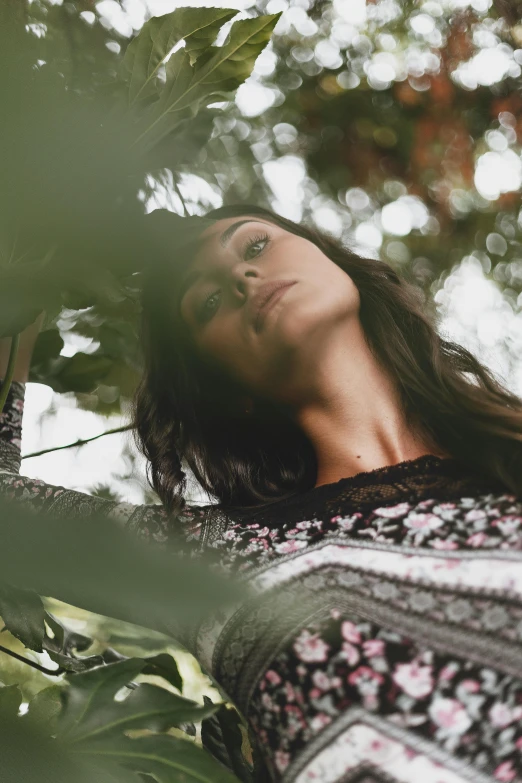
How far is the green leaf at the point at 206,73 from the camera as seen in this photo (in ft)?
2.00

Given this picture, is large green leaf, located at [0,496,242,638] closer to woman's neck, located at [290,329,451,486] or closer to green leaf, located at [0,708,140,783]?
green leaf, located at [0,708,140,783]

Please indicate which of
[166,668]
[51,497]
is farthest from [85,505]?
[166,668]

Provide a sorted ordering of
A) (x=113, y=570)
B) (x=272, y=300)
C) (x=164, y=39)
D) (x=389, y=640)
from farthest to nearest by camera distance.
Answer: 1. (x=272, y=300)
2. (x=389, y=640)
3. (x=164, y=39)
4. (x=113, y=570)

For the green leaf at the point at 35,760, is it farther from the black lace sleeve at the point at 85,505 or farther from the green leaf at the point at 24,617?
the black lace sleeve at the point at 85,505

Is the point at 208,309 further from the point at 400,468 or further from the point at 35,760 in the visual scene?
the point at 35,760

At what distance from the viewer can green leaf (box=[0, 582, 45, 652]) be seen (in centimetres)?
76

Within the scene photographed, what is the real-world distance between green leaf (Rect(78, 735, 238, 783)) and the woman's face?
0.58 m

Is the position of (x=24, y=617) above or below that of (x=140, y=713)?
above

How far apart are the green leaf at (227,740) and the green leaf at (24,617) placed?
0.86ft

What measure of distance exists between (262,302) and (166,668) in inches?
20.6

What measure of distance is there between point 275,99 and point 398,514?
7.74ft

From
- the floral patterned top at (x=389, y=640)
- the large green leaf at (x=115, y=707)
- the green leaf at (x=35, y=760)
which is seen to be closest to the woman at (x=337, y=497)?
the floral patterned top at (x=389, y=640)

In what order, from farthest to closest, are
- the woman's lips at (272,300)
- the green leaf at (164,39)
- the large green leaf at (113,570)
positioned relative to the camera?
the woman's lips at (272,300) → the green leaf at (164,39) → the large green leaf at (113,570)

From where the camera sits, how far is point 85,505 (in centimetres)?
91
